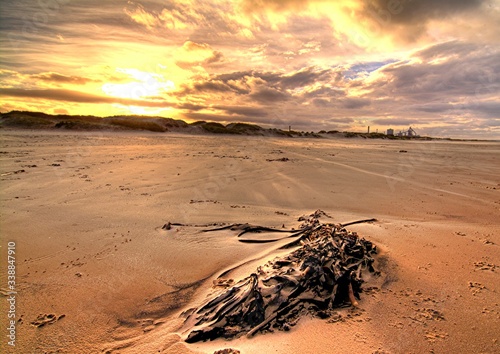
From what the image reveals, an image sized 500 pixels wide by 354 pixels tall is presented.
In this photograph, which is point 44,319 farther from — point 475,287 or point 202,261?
point 475,287

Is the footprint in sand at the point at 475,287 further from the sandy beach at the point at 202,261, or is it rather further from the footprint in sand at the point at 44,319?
the footprint in sand at the point at 44,319

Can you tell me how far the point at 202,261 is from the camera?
332 cm

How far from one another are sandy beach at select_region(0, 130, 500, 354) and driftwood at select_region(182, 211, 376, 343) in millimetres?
97

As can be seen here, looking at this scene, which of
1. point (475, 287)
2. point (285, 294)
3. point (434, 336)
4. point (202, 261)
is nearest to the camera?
point (434, 336)

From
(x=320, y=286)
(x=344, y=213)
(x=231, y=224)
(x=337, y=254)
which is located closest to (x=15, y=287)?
(x=231, y=224)

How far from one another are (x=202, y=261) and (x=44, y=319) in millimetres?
1559

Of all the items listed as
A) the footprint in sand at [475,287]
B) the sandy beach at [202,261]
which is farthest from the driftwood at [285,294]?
the footprint in sand at [475,287]

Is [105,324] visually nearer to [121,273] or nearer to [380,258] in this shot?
[121,273]

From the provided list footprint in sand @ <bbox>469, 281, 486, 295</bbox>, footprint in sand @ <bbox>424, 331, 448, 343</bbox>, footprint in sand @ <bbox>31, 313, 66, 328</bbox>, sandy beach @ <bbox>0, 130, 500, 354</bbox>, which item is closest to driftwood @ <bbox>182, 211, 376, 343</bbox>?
→ sandy beach @ <bbox>0, 130, 500, 354</bbox>

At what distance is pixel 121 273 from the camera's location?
303 centimetres

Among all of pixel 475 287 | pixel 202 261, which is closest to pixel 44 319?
pixel 202 261

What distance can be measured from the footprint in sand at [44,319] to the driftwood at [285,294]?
1140mm

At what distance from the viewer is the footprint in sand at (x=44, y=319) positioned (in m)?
2.25

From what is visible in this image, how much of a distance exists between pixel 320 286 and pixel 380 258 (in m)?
1.18
